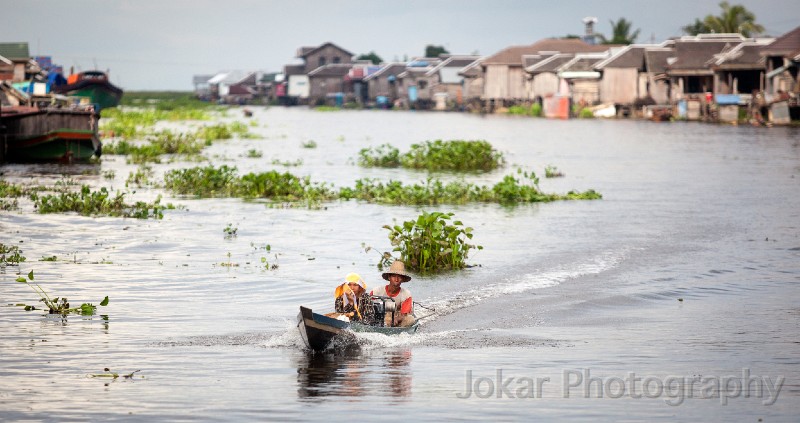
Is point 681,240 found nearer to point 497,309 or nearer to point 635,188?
point 497,309

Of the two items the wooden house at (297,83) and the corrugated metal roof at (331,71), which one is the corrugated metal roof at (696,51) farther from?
the wooden house at (297,83)

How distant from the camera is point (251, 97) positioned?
511 ft

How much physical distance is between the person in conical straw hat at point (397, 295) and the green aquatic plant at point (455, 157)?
74.5 ft

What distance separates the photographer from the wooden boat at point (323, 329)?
11039 millimetres

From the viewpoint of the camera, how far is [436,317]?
1430cm

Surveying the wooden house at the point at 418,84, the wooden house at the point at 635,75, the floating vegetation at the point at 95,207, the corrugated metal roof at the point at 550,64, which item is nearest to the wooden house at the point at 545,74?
the corrugated metal roof at the point at 550,64

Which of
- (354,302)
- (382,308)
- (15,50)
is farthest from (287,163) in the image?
(354,302)

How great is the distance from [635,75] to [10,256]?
208 feet

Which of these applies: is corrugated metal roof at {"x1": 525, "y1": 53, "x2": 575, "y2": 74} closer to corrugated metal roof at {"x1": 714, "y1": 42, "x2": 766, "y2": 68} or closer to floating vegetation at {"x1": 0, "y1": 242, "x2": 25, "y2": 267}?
corrugated metal roof at {"x1": 714, "y1": 42, "x2": 766, "y2": 68}

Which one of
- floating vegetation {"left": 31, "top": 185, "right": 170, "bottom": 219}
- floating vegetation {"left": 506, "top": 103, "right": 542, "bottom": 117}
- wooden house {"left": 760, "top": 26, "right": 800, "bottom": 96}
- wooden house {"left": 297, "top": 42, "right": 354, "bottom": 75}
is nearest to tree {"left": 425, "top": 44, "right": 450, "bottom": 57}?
wooden house {"left": 297, "top": 42, "right": 354, "bottom": 75}

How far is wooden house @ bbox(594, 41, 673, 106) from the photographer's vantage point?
7412cm

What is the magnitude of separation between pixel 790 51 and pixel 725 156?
60.5 feet

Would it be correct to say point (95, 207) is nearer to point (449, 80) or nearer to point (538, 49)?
point (538, 49)

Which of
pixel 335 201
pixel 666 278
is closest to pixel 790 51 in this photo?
pixel 335 201
